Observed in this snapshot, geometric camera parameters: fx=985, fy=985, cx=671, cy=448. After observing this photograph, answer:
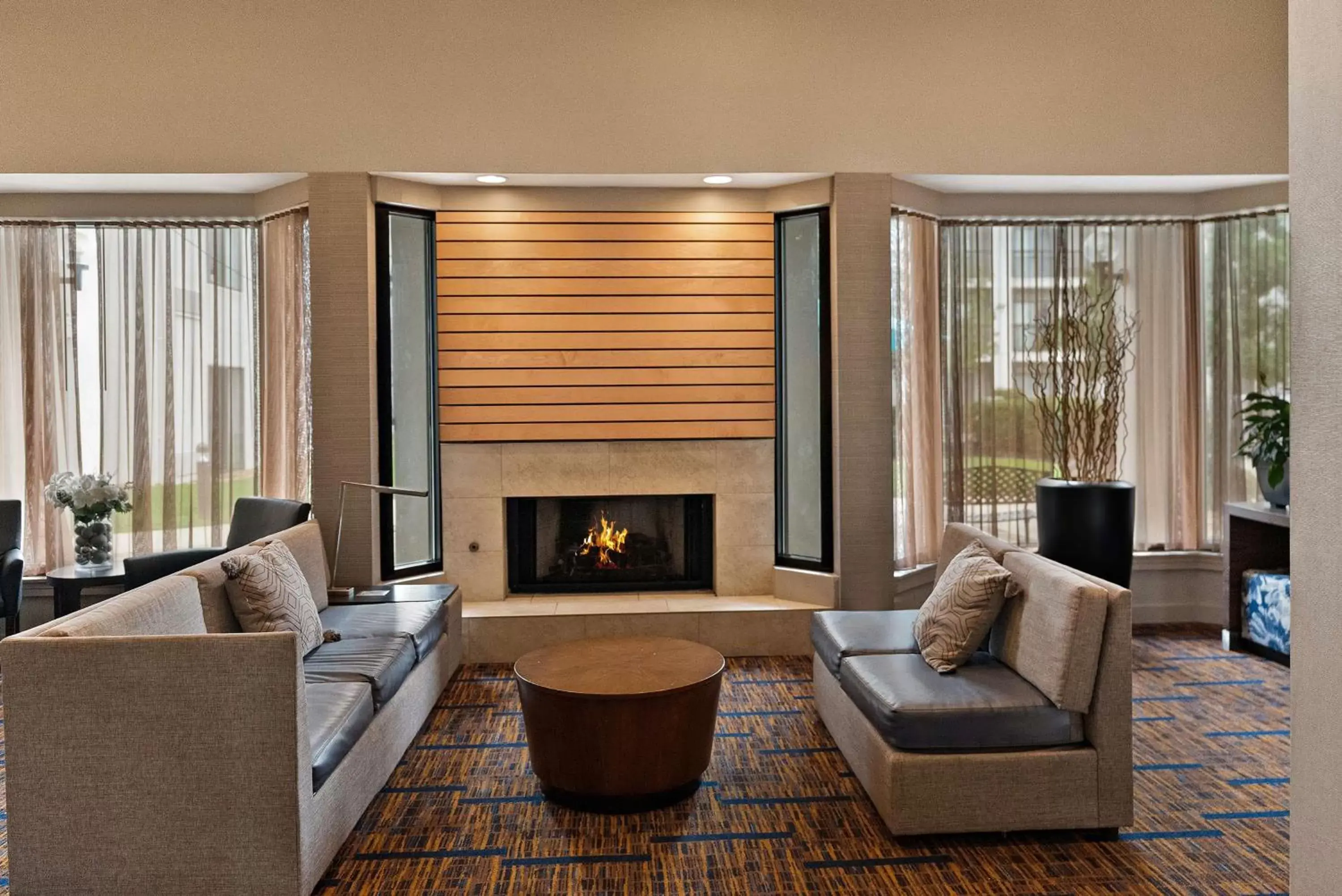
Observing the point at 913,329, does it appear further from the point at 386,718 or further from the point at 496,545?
the point at 386,718

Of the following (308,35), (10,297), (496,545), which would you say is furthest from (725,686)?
(10,297)

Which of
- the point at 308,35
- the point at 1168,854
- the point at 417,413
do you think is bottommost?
the point at 1168,854

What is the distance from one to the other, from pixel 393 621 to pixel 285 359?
6.43ft

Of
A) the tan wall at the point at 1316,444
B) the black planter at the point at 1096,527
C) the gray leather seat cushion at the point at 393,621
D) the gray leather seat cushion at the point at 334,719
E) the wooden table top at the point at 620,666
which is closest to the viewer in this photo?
the tan wall at the point at 1316,444

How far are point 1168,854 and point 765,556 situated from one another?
3.01m

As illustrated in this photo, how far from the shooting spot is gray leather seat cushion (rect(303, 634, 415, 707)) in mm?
3598

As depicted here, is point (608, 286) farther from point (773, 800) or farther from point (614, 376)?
point (773, 800)

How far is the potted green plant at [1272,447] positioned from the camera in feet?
17.1

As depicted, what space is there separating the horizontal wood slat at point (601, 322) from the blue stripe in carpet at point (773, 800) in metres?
2.87

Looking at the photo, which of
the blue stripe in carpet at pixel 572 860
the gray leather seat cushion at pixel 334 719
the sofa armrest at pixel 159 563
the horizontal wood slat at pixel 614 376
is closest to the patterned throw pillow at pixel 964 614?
the blue stripe in carpet at pixel 572 860

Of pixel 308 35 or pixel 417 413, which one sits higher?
pixel 308 35

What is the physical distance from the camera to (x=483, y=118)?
207 inches

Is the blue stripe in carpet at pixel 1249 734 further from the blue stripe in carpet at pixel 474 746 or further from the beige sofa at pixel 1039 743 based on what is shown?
the blue stripe in carpet at pixel 474 746

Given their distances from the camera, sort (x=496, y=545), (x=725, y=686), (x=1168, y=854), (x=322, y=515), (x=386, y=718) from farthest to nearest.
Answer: (x=496, y=545) → (x=322, y=515) → (x=725, y=686) → (x=386, y=718) → (x=1168, y=854)
